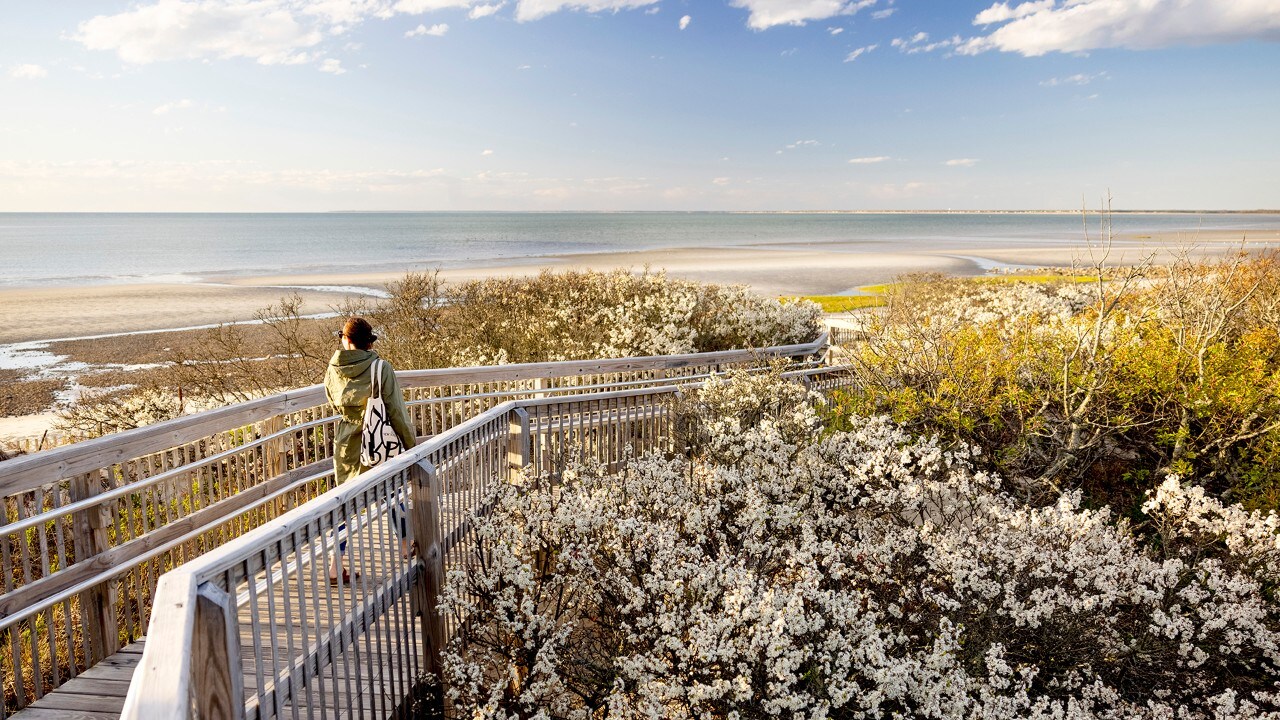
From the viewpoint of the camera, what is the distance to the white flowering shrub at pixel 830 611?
4191 millimetres

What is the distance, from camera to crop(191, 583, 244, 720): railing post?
105 inches

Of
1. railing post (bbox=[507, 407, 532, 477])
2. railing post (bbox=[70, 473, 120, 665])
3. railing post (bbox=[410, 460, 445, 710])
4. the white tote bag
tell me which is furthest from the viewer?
railing post (bbox=[507, 407, 532, 477])

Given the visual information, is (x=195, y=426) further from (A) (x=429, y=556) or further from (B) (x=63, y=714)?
(A) (x=429, y=556)

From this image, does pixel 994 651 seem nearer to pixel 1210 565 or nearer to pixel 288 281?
pixel 1210 565

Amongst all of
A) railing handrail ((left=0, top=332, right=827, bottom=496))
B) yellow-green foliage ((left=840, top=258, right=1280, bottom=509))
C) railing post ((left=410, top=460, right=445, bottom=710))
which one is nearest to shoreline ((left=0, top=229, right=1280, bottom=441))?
yellow-green foliage ((left=840, top=258, right=1280, bottom=509))

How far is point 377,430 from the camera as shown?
576 centimetres

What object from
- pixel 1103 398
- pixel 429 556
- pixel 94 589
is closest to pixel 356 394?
pixel 429 556

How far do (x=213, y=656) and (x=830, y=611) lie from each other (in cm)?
326

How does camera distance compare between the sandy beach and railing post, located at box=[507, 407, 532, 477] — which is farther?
the sandy beach

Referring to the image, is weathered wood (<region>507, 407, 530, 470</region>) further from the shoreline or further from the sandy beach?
the sandy beach

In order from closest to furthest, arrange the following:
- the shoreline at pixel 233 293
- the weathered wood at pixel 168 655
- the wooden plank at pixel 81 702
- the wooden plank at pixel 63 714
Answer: the weathered wood at pixel 168 655 → the wooden plank at pixel 63 714 → the wooden plank at pixel 81 702 → the shoreline at pixel 233 293

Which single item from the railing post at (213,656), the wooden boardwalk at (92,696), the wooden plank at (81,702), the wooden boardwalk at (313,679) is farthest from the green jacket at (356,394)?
the railing post at (213,656)

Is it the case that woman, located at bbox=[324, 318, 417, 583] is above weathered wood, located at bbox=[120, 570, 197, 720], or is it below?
above

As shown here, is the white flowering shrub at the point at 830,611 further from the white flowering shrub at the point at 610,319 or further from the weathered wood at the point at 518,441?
the white flowering shrub at the point at 610,319
